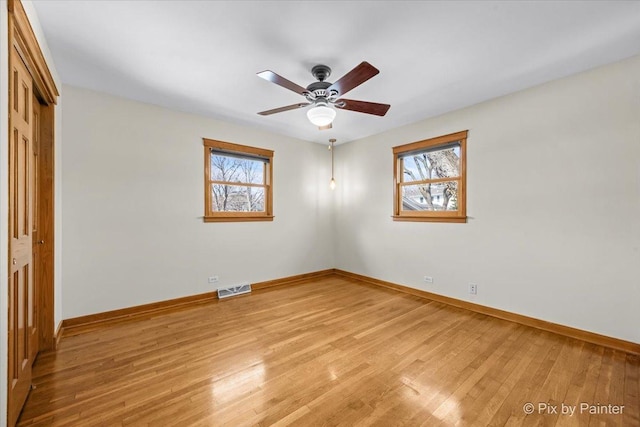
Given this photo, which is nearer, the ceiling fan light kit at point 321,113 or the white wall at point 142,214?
the ceiling fan light kit at point 321,113

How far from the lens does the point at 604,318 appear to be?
2.62 m

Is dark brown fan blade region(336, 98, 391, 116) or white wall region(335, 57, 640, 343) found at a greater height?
dark brown fan blade region(336, 98, 391, 116)

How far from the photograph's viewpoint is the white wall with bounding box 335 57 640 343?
253 cm

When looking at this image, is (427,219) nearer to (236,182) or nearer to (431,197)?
(431,197)

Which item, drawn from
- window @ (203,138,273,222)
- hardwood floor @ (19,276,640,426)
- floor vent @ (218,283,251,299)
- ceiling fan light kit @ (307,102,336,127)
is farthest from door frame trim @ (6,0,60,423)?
ceiling fan light kit @ (307,102,336,127)

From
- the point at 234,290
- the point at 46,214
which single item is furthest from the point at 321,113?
the point at 234,290

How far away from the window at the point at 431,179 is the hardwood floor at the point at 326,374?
1486 millimetres

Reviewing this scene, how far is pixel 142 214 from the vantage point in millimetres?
3439

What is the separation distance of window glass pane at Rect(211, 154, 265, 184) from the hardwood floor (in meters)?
2.09

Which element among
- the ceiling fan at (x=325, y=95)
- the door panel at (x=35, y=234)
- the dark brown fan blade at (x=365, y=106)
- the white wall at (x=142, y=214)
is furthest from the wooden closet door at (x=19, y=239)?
the dark brown fan blade at (x=365, y=106)

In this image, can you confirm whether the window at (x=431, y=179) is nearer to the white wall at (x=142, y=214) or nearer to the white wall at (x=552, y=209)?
the white wall at (x=552, y=209)

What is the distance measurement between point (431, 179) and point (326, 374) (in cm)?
309

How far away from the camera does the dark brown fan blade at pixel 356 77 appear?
1.98 meters

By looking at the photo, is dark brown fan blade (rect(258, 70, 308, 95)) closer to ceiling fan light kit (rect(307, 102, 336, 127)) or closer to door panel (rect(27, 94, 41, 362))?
ceiling fan light kit (rect(307, 102, 336, 127))
